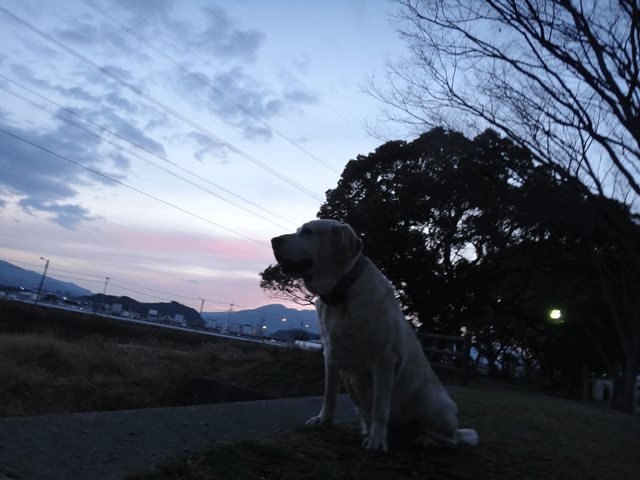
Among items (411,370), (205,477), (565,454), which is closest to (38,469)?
(205,477)

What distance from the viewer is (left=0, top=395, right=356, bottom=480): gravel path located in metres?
1.85

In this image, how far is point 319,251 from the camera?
2967mm

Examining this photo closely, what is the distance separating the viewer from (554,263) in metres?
15.0

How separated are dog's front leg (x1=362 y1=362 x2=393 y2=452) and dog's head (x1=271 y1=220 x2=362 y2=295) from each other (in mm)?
580

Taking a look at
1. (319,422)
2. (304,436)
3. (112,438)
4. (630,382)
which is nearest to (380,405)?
(304,436)

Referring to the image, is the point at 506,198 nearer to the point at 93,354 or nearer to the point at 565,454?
the point at 565,454

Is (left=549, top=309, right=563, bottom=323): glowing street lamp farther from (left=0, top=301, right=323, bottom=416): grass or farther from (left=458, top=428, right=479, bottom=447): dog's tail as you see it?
(left=458, top=428, right=479, bottom=447): dog's tail

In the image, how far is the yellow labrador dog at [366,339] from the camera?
→ 110 inches

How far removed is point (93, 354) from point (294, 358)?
466 cm

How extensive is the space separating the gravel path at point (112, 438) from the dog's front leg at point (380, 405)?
2.25ft

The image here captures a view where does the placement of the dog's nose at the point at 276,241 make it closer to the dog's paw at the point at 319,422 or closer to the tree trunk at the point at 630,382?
the dog's paw at the point at 319,422

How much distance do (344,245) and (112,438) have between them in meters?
1.59

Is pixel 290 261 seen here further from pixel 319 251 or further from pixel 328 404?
pixel 328 404

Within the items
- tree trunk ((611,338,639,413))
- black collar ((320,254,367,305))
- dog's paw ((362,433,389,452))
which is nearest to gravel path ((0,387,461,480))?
dog's paw ((362,433,389,452))
